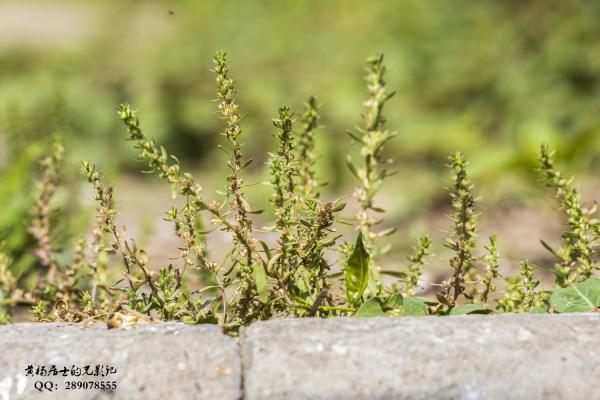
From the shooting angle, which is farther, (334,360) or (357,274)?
(357,274)

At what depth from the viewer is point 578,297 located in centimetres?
203

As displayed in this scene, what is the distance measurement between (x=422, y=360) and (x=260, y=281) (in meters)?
0.42

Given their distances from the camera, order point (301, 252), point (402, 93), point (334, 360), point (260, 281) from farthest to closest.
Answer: point (402, 93)
point (301, 252)
point (260, 281)
point (334, 360)

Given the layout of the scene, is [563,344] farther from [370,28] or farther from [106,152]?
[370,28]

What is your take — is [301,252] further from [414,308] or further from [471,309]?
[471,309]

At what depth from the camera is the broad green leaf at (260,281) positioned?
1.88m

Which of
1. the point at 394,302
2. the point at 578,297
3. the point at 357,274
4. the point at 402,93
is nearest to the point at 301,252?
the point at 357,274

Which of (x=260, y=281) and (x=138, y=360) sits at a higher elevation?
(x=260, y=281)

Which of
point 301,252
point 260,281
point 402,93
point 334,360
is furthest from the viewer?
point 402,93

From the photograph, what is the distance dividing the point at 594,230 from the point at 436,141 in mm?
3151

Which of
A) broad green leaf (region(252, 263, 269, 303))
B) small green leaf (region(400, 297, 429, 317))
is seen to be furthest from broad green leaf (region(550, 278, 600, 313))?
broad green leaf (region(252, 263, 269, 303))

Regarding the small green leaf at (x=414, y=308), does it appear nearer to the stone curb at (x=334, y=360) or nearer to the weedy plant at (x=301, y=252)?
the weedy plant at (x=301, y=252)

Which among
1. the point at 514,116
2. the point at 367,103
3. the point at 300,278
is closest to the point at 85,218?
the point at 300,278

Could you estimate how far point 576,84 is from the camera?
512 centimetres
